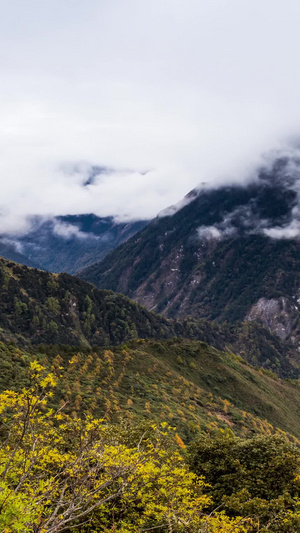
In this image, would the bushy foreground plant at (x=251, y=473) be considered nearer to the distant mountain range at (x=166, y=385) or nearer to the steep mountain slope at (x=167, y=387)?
the steep mountain slope at (x=167, y=387)

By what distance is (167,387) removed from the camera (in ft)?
212

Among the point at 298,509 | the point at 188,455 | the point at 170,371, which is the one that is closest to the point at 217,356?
the point at 170,371

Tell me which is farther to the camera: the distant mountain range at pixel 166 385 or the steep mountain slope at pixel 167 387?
the distant mountain range at pixel 166 385

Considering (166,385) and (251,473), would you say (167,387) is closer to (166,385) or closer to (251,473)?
(166,385)

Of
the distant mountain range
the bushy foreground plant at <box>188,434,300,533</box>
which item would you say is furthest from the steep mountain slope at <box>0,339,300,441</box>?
the bushy foreground plant at <box>188,434,300,533</box>

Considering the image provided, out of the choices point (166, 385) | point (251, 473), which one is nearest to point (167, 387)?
point (166, 385)

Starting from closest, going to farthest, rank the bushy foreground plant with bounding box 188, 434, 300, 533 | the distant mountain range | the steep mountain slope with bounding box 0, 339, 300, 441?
the bushy foreground plant with bounding box 188, 434, 300, 533
the steep mountain slope with bounding box 0, 339, 300, 441
the distant mountain range

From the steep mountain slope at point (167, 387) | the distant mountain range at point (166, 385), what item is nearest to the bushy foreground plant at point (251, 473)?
the steep mountain slope at point (167, 387)

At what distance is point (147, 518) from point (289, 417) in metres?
78.0

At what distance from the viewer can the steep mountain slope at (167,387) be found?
152 ft

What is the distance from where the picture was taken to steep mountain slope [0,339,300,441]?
4625cm

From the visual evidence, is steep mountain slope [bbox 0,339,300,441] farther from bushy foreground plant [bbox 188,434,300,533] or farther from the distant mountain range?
bushy foreground plant [bbox 188,434,300,533]

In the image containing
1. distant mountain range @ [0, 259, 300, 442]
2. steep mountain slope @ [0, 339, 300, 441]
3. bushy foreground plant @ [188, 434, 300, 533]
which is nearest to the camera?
bushy foreground plant @ [188, 434, 300, 533]

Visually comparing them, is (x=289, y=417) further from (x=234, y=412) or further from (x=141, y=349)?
(x=141, y=349)
